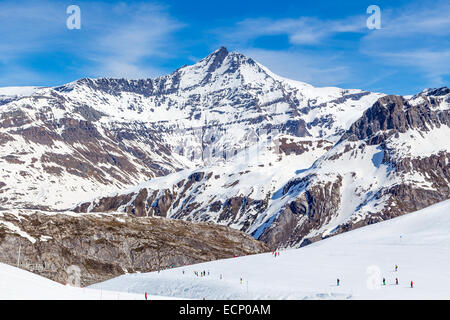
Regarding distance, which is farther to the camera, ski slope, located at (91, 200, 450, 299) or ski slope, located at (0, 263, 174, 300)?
ski slope, located at (91, 200, 450, 299)

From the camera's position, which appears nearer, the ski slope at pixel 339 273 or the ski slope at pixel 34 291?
the ski slope at pixel 34 291

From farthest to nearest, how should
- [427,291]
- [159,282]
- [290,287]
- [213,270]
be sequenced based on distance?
[213,270] < [159,282] < [290,287] < [427,291]

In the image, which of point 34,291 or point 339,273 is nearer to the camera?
point 34,291

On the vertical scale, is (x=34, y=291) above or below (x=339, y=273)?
below
